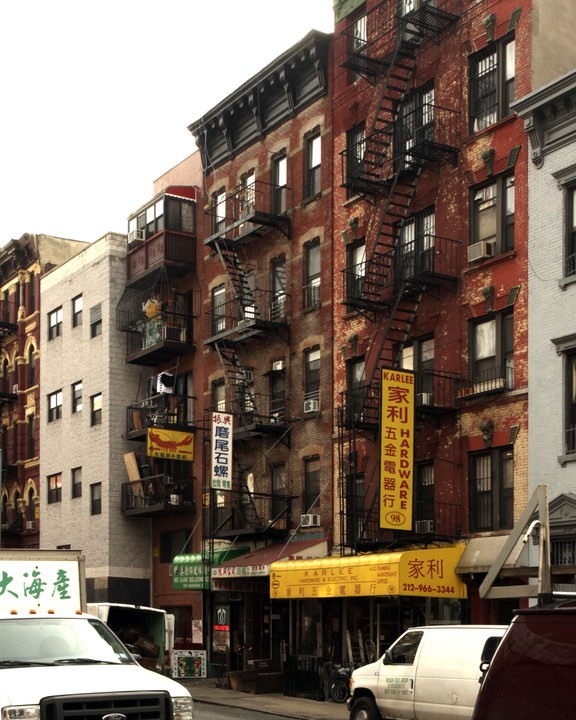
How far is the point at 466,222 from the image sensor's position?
93.0 feet

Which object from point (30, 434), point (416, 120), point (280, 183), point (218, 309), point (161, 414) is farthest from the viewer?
point (30, 434)

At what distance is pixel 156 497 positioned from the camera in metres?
41.2

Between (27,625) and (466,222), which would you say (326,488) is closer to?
(466,222)

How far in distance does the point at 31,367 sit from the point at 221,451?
21.9 meters

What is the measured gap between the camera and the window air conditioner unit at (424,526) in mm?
27906

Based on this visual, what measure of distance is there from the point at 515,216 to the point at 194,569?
1630 centimetres

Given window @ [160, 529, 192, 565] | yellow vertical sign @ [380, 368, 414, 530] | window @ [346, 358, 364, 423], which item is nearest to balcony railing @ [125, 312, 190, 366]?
window @ [160, 529, 192, 565]

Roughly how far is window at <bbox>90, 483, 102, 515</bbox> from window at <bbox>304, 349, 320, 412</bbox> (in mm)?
13559

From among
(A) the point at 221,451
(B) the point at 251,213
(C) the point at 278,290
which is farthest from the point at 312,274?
(A) the point at 221,451

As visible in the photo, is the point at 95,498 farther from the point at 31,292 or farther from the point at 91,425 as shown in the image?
the point at 31,292

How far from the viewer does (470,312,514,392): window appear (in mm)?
26609

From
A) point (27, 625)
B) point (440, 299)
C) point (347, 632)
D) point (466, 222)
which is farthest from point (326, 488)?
point (27, 625)

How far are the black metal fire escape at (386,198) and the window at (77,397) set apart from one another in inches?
727

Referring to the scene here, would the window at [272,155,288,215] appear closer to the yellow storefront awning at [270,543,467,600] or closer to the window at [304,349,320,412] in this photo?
the window at [304,349,320,412]
